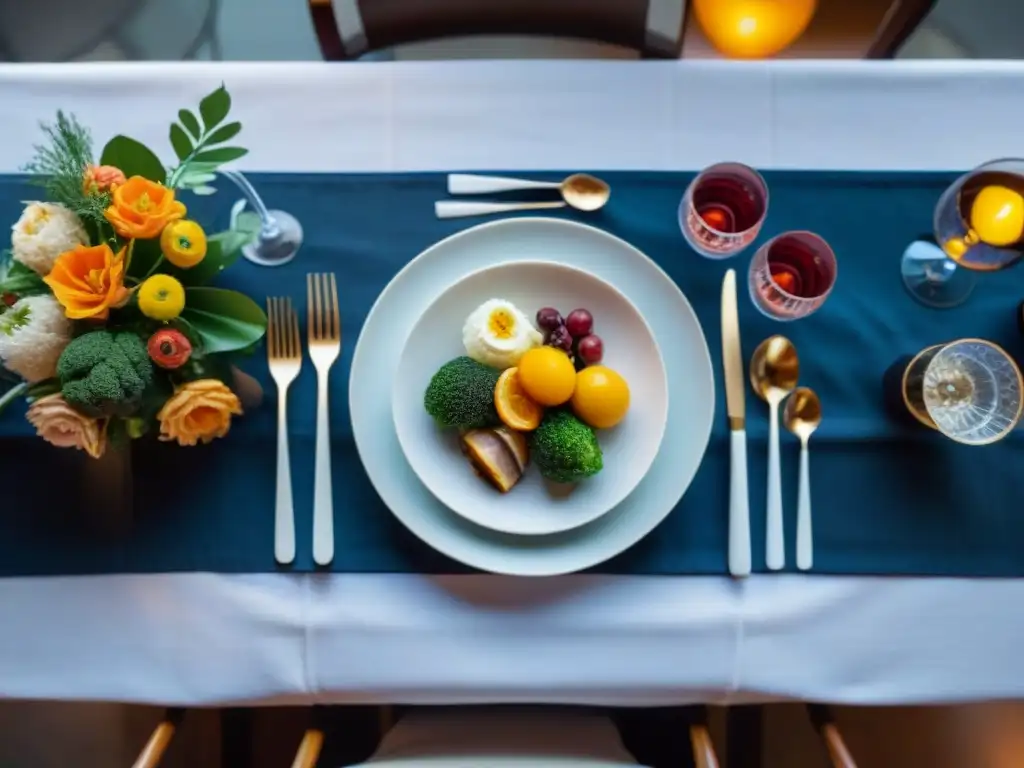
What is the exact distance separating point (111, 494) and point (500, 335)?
0.44m

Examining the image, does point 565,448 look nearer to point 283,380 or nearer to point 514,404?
point 514,404

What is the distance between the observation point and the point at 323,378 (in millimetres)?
789

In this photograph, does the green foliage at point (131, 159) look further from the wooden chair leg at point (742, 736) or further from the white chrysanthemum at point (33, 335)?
the wooden chair leg at point (742, 736)

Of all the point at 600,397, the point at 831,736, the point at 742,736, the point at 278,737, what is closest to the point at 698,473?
the point at 600,397

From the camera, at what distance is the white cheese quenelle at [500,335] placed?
719mm

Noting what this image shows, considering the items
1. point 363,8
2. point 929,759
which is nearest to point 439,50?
point 363,8

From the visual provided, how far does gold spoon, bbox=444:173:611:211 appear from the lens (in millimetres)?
826

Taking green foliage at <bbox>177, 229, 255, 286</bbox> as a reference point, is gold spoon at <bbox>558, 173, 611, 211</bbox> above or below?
above

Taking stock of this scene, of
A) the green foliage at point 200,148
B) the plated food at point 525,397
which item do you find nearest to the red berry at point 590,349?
the plated food at point 525,397

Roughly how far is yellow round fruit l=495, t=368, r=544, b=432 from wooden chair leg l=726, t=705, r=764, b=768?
0.84m

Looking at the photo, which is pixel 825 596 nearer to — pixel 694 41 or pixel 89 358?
pixel 89 358

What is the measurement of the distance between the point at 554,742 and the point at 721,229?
0.66m

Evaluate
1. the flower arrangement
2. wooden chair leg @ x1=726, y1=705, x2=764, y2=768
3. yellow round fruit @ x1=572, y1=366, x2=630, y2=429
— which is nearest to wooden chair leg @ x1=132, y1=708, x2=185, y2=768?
the flower arrangement

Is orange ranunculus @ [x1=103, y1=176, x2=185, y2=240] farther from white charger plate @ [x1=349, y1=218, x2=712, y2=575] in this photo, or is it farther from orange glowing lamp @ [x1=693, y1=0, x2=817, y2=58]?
orange glowing lamp @ [x1=693, y1=0, x2=817, y2=58]
